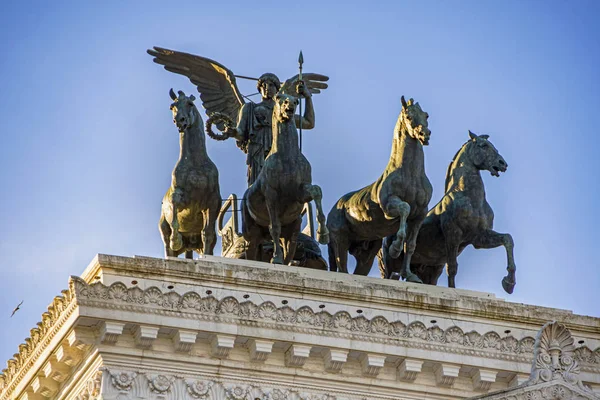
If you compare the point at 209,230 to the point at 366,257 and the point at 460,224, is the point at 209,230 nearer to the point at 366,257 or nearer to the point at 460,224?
the point at 366,257

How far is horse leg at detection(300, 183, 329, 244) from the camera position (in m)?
26.9

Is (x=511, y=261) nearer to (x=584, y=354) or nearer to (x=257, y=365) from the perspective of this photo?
(x=584, y=354)

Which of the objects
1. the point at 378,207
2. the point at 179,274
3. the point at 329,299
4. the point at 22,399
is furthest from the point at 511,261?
the point at 22,399

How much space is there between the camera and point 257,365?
24109mm

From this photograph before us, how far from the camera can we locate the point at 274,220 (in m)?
27.6

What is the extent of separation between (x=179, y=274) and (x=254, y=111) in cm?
682

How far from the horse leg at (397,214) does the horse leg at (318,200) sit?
0.99 m

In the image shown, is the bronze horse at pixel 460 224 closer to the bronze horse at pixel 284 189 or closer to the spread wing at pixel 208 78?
the bronze horse at pixel 284 189

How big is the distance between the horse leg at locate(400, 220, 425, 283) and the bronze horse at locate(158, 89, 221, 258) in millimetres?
2832

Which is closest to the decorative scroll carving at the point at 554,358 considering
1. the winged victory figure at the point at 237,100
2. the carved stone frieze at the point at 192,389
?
the carved stone frieze at the point at 192,389

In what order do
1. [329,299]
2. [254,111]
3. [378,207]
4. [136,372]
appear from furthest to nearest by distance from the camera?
[254,111] → [378,207] → [329,299] → [136,372]

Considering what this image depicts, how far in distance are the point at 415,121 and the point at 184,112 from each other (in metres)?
3.39

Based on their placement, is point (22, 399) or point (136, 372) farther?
point (22, 399)

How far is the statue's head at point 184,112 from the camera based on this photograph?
27.8 m
